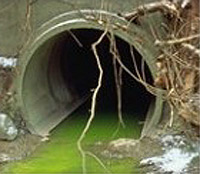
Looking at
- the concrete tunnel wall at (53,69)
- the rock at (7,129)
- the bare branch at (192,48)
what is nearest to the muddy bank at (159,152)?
the concrete tunnel wall at (53,69)

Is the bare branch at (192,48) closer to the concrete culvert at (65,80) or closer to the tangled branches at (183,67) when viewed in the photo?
the tangled branches at (183,67)

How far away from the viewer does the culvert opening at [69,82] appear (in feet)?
19.3

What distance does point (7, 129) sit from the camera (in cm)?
546

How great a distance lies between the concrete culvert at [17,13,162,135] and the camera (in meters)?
5.65

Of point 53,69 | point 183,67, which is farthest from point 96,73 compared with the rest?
point 183,67

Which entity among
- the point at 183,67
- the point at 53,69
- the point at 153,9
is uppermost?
the point at 153,9

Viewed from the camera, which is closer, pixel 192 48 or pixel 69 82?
pixel 192 48

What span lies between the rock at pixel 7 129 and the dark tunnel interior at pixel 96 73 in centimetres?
117

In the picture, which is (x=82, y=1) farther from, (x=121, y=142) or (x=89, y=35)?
(x=89, y=35)

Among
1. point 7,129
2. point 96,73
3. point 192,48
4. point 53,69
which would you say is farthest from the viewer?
point 96,73

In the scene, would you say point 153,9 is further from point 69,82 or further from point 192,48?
point 69,82

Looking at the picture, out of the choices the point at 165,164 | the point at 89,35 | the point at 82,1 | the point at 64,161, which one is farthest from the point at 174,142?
the point at 89,35

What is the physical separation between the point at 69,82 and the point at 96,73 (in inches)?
35.2

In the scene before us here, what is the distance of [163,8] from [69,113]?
1833mm
